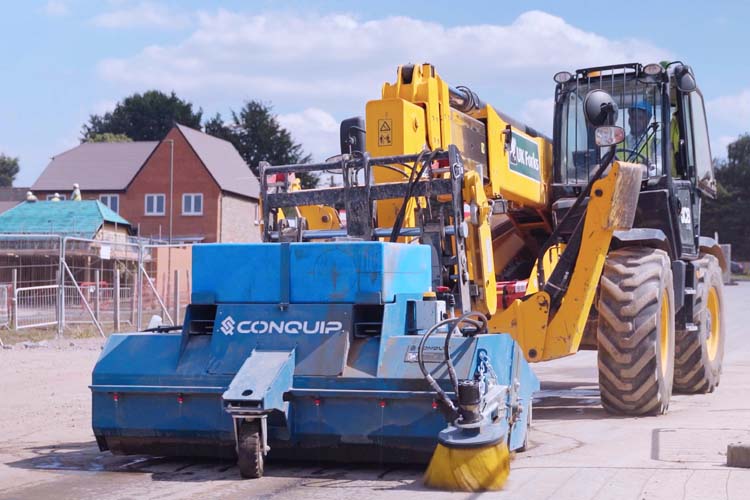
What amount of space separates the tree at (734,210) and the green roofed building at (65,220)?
4177 cm

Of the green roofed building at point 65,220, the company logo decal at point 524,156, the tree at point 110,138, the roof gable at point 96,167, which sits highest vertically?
the tree at point 110,138

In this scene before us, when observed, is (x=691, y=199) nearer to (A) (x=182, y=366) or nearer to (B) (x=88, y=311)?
(A) (x=182, y=366)

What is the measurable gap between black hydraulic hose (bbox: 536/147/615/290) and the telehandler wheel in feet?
15.4

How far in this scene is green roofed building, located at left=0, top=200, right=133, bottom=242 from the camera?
157 ft

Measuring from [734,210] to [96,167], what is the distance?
142 feet

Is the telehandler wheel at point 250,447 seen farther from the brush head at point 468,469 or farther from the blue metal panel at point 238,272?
the brush head at point 468,469

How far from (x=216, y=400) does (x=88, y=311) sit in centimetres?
1568

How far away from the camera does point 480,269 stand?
945 cm

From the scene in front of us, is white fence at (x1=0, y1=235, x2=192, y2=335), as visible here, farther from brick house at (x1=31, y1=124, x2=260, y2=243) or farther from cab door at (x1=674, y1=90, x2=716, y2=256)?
brick house at (x1=31, y1=124, x2=260, y2=243)

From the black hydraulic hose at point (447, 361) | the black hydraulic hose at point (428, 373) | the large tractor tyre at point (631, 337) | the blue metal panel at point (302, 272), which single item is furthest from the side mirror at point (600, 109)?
the black hydraulic hose at point (428, 373)

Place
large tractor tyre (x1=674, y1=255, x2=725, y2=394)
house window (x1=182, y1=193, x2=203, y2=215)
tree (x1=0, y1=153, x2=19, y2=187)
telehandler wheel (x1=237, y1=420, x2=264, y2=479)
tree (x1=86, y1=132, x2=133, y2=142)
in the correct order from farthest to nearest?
A: 1. tree (x1=0, y1=153, x2=19, y2=187)
2. tree (x1=86, y1=132, x2=133, y2=142)
3. house window (x1=182, y1=193, x2=203, y2=215)
4. large tractor tyre (x1=674, y1=255, x2=725, y2=394)
5. telehandler wheel (x1=237, y1=420, x2=264, y2=479)

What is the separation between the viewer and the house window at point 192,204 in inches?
2416

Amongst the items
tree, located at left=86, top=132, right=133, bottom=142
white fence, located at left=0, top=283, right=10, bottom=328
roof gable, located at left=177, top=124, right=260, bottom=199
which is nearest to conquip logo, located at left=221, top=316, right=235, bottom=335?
white fence, located at left=0, top=283, right=10, bottom=328

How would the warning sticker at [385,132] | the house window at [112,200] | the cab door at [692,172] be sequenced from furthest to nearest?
the house window at [112,200] → the cab door at [692,172] → the warning sticker at [385,132]
